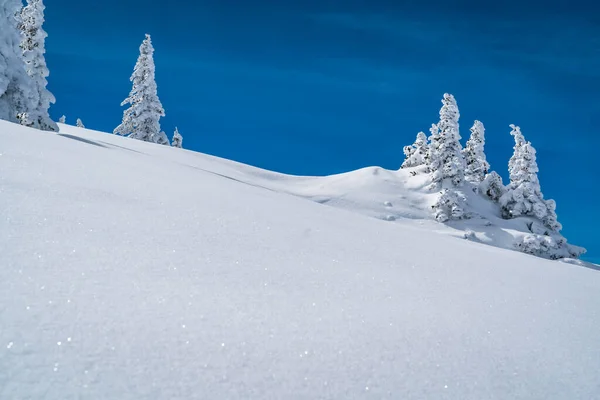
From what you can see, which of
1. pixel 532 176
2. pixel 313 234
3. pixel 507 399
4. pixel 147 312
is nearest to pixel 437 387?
pixel 507 399

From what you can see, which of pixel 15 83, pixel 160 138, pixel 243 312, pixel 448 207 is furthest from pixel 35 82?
pixel 448 207

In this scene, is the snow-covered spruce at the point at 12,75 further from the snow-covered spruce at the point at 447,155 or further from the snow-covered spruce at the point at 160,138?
the snow-covered spruce at the point at 447,155

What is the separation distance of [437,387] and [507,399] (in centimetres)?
42

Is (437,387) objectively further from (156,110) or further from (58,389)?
(156,110)

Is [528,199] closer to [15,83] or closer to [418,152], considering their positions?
[418,152]

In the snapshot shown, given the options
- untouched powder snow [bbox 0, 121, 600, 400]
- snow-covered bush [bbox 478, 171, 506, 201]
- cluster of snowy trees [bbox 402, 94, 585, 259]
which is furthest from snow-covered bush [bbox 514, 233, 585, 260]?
untouched powder snow [bbox 0, 121, 600, 400]

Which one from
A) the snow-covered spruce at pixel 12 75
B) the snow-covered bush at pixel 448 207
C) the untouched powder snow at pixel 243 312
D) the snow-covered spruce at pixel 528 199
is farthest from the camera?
the snow-covered spruce at pixel 528 199

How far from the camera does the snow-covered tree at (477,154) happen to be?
4662 cm

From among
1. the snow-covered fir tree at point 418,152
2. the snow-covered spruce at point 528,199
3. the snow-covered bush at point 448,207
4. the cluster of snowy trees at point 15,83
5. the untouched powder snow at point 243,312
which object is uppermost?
the snow-covered fir tree at point 418,152

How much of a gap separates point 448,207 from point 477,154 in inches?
532

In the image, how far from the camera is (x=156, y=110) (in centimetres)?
4534

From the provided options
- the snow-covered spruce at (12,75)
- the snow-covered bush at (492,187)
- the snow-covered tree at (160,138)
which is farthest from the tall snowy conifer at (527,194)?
the snow-covered spruce at (12,75)

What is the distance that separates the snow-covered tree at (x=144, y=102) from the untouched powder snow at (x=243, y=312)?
4152 centimetres

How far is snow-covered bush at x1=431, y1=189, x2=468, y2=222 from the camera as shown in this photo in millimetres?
36562
